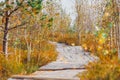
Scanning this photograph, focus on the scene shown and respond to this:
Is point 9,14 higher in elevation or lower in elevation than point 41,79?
higher

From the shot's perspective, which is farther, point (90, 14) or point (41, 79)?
point (90, 14)

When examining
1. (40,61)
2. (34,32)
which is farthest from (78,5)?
(40,61)

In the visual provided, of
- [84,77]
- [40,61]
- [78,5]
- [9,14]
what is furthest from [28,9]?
[78,5]

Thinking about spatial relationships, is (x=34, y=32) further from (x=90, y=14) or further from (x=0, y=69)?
(x=90, y=14)

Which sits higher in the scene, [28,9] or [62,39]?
[28,9]

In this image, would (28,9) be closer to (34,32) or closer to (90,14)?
(34,32)

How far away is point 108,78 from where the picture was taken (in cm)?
636

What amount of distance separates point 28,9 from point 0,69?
236 cm

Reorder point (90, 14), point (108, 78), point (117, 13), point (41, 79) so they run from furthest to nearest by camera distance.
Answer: point (90, 14) → point (117, 13) → point (41, 79) → point (108, 78)

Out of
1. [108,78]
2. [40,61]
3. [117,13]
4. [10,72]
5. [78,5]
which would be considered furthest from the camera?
[78,5]

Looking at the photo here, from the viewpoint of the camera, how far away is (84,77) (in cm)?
658

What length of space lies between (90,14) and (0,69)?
86.4 ft

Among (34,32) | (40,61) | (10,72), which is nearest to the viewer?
(10,72)

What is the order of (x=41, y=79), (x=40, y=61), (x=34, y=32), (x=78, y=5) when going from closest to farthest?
(x=41, y=79) < (x=40, y=61) < (x=34, y=32) < (x=78, y=5)
